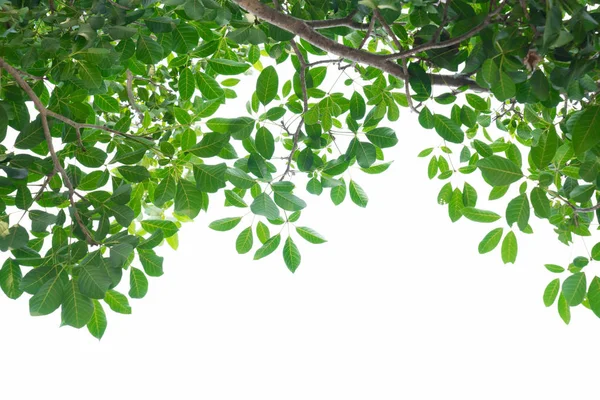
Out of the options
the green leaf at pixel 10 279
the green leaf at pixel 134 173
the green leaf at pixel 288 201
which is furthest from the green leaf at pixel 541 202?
the green leaf at pixel 10 279

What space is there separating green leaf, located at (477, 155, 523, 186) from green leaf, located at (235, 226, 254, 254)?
569 mm

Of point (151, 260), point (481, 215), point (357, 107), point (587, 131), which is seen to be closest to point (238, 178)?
point (151, 260)

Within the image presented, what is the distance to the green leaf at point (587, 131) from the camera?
746 mm

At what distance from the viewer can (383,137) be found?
46.2 inches

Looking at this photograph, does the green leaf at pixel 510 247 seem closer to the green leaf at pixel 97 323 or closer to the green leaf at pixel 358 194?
the green leaf at pixel 358 194

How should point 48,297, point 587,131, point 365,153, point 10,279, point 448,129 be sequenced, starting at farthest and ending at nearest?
1. point 365,153
2. point 448,129
3. point 10,279
4. point 48,297
5. point 587,131

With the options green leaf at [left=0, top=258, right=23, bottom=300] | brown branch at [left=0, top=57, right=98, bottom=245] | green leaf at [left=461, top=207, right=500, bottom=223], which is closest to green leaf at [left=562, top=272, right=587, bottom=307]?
green leaf at [left=461, top=207, right=500, bottom=223]

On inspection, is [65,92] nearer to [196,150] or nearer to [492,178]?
[196,150]

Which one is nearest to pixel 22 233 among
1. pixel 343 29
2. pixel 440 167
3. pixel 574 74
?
pixel 343 29

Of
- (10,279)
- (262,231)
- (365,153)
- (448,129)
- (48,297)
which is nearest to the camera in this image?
(48,297)

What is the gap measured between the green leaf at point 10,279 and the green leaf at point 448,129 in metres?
0.71

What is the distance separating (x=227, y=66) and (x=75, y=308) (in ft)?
1.63

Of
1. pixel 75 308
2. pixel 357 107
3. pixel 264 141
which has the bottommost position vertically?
pixel 75 308

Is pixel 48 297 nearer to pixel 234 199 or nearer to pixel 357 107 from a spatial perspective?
pixel 234 199
